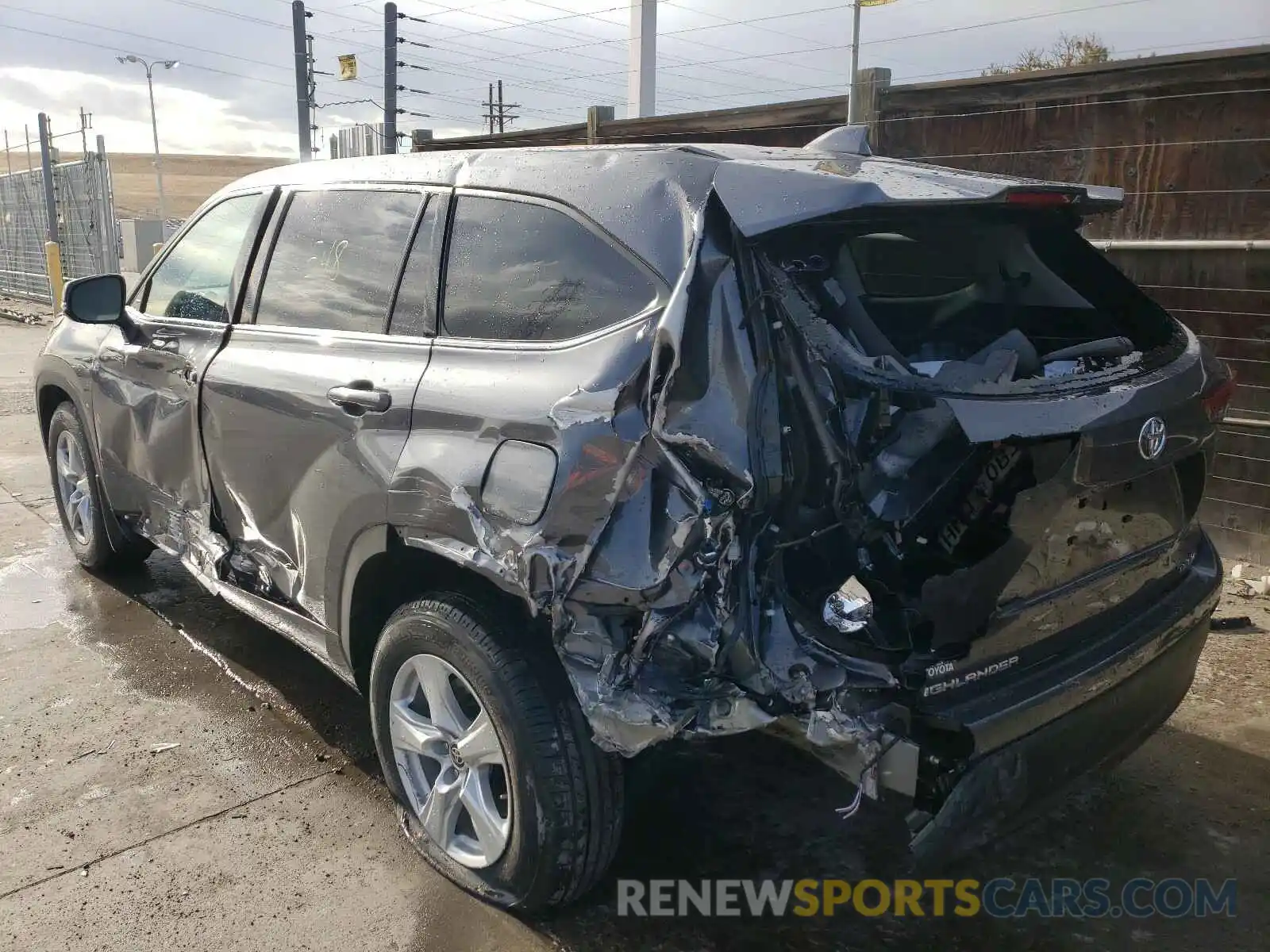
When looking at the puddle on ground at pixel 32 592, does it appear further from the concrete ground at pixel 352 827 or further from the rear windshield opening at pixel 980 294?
the rear windshield opening at pixel 980 294

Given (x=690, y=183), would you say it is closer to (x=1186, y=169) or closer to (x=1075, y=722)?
(x=1075, y=722)

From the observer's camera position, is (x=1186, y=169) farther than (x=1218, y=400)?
Yes

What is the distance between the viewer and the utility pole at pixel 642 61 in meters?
15.6

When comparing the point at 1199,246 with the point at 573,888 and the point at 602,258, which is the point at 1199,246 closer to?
the point at 602,258

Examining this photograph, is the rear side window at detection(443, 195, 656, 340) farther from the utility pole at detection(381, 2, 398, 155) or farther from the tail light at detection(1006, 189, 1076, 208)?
the utility pole at detection(381, 2, 398, 155)

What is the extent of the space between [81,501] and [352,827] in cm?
291

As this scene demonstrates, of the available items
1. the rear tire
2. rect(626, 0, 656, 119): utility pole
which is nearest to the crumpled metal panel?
the rear tire

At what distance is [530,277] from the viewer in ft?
8.46

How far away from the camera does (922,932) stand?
8.61ft

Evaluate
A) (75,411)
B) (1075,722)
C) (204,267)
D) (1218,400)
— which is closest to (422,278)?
(204,267)

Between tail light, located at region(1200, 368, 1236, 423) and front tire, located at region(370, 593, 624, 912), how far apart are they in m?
1.75

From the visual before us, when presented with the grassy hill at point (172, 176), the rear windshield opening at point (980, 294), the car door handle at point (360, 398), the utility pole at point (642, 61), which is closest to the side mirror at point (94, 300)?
the car door handle at point (360, 398)

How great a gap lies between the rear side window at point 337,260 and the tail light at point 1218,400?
2.22 metres

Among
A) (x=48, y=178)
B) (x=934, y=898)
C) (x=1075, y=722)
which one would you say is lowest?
(x=934, y=898)
